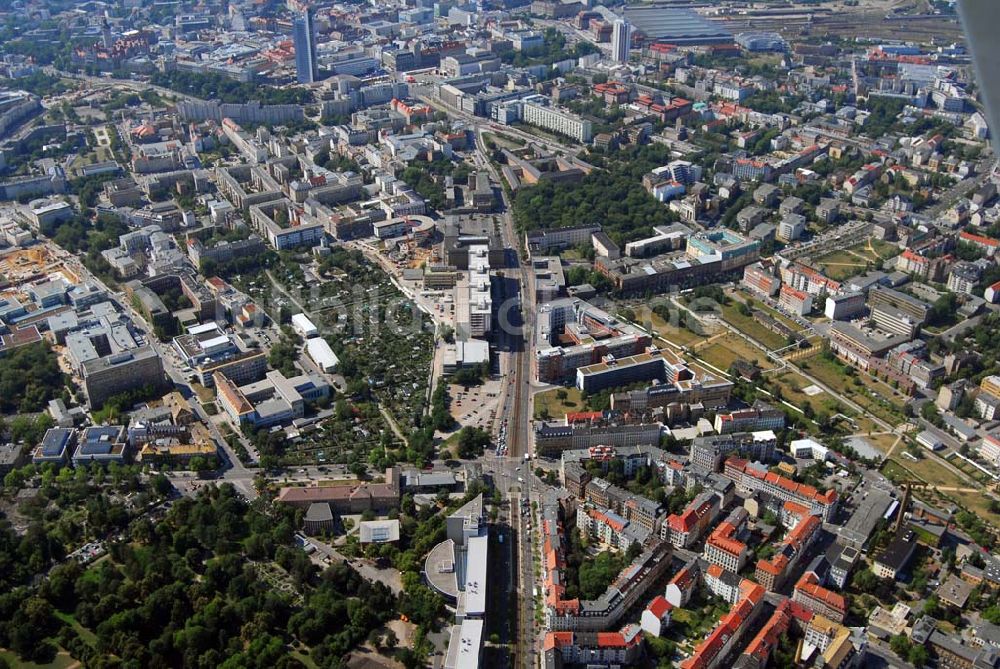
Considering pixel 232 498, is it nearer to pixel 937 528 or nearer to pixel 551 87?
pixel 937 528

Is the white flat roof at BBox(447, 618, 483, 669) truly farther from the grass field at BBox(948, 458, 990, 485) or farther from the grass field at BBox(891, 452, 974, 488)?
the grass field at BBox(948, 458, 990, 485)

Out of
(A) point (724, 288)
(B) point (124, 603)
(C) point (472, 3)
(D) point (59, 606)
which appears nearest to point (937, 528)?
(A) point (724, 288)

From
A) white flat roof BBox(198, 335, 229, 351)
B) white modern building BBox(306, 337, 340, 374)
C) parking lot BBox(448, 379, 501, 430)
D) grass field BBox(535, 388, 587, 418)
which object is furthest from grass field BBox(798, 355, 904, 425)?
white flat roof BBox(198, 335, 229, 351)

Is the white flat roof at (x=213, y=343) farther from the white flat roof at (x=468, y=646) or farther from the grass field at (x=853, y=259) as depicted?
the grass field at (x=853, y=259)

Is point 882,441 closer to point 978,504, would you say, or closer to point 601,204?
point 978,504

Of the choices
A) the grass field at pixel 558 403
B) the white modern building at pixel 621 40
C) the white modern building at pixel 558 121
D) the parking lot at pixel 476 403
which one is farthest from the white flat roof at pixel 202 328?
the white modern building at pixel 621 40

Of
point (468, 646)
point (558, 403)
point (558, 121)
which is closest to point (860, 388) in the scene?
point (558, 403)
